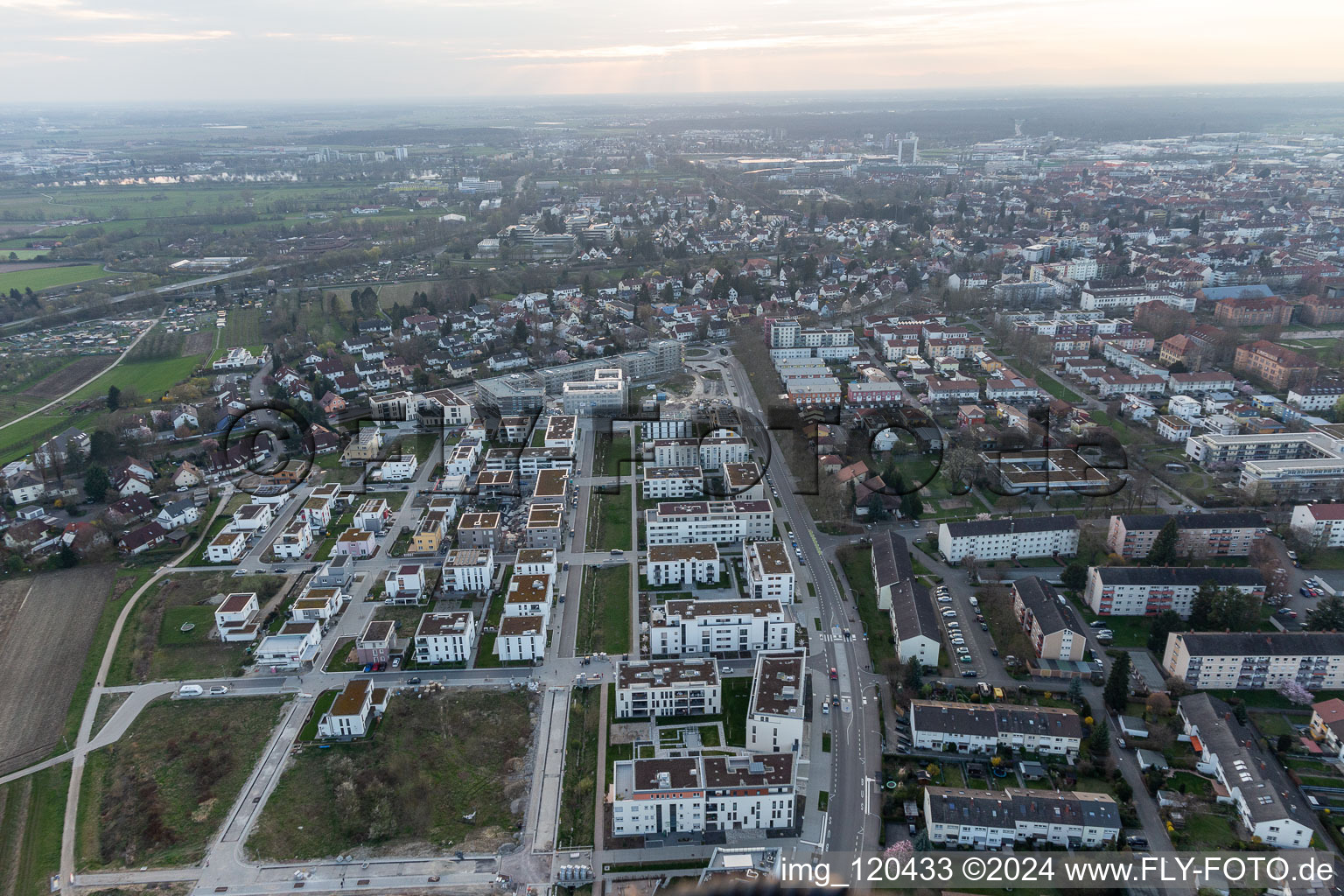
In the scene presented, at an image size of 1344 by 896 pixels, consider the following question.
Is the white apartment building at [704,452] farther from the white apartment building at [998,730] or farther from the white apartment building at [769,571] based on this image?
the white apartment building at [998,730]

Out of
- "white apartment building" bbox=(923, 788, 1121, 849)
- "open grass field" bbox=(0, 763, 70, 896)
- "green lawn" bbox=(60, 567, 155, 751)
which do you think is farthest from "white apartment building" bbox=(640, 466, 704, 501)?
"open grass field" bbox=(0, 763, 70, 896)

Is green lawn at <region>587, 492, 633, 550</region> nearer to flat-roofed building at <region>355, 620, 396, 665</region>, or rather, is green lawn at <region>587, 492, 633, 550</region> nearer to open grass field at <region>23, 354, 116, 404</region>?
flat-roofed building at <region>355, 620, 396, 665</region>

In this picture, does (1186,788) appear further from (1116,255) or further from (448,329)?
(1116,255)

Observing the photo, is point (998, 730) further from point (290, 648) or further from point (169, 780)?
point (169, 780)

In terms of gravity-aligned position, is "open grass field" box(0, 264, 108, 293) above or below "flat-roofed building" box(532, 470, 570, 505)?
above

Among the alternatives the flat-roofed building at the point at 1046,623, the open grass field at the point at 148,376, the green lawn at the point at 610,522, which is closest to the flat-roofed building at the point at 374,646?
the green lawn at the point at 610,522

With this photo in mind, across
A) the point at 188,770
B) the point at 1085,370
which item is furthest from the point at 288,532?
the point at 1085,370
